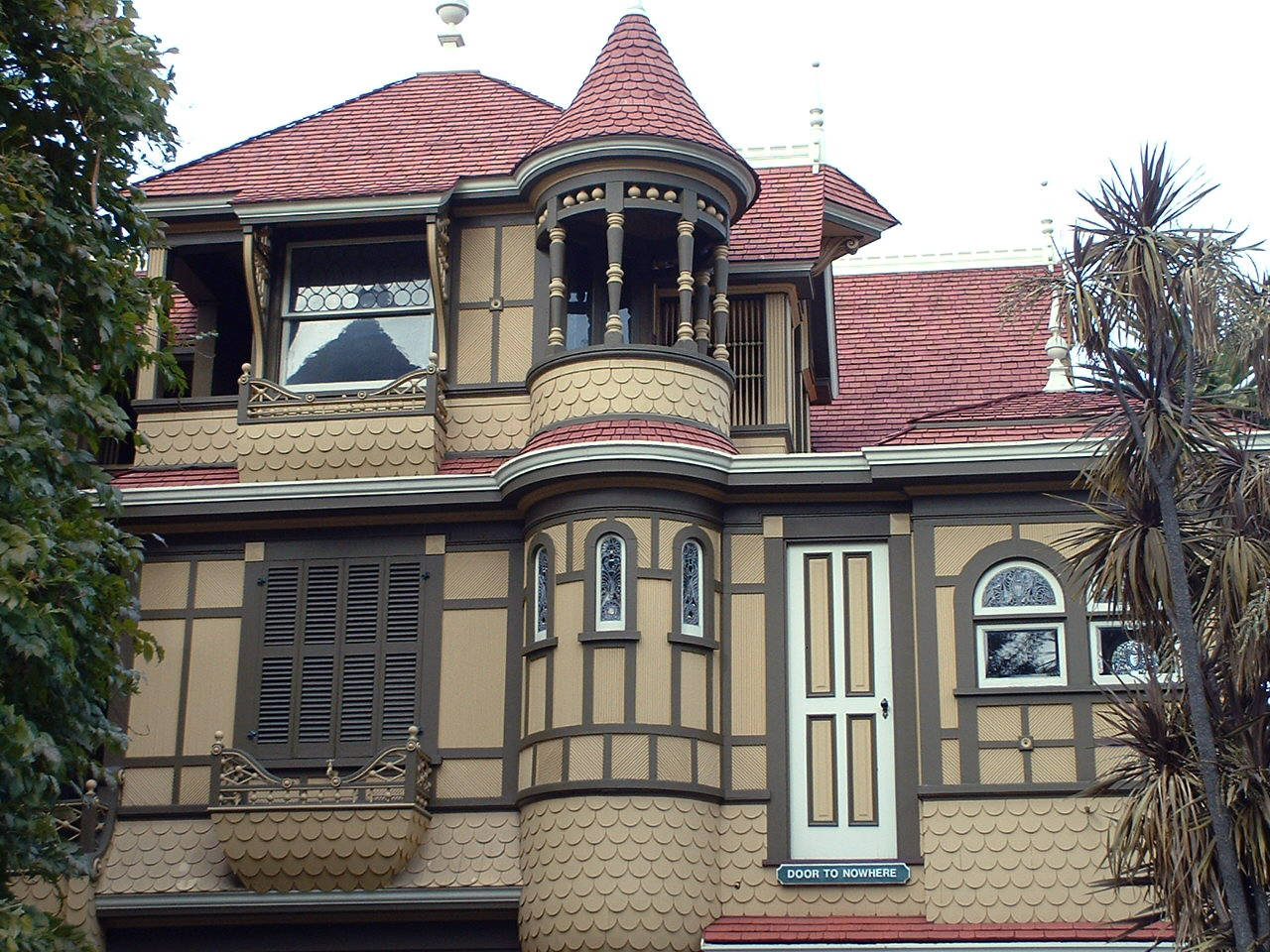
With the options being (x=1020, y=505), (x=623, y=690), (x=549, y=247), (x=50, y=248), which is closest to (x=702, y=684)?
(x=623, y=690)

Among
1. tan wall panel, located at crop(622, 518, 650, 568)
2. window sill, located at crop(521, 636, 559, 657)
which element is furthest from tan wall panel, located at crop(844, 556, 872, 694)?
window sill, located at crop(521, 636, 559, 657)

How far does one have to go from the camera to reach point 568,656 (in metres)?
20.3

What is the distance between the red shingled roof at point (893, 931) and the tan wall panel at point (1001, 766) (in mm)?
1459

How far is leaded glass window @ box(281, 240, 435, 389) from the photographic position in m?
22.9

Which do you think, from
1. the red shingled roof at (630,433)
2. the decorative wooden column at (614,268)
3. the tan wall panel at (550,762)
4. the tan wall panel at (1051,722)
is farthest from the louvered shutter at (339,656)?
the tan wall panel at (1051,722)

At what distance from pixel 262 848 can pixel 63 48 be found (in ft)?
28.0

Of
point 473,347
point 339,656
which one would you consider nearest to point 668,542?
point 473,347

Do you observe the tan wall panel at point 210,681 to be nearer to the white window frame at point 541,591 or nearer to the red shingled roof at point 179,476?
the red shingled roof at point 179,476

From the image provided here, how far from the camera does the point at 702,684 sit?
2048 centimetres

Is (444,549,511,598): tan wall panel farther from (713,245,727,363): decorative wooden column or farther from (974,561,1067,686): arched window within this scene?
(974,561,1067,686): arched window

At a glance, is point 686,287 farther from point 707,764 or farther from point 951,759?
point 951,759

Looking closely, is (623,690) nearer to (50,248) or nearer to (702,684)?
(702,684)

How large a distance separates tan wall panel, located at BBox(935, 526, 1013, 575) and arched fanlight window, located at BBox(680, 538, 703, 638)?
2.52m

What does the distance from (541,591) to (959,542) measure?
447 cm
